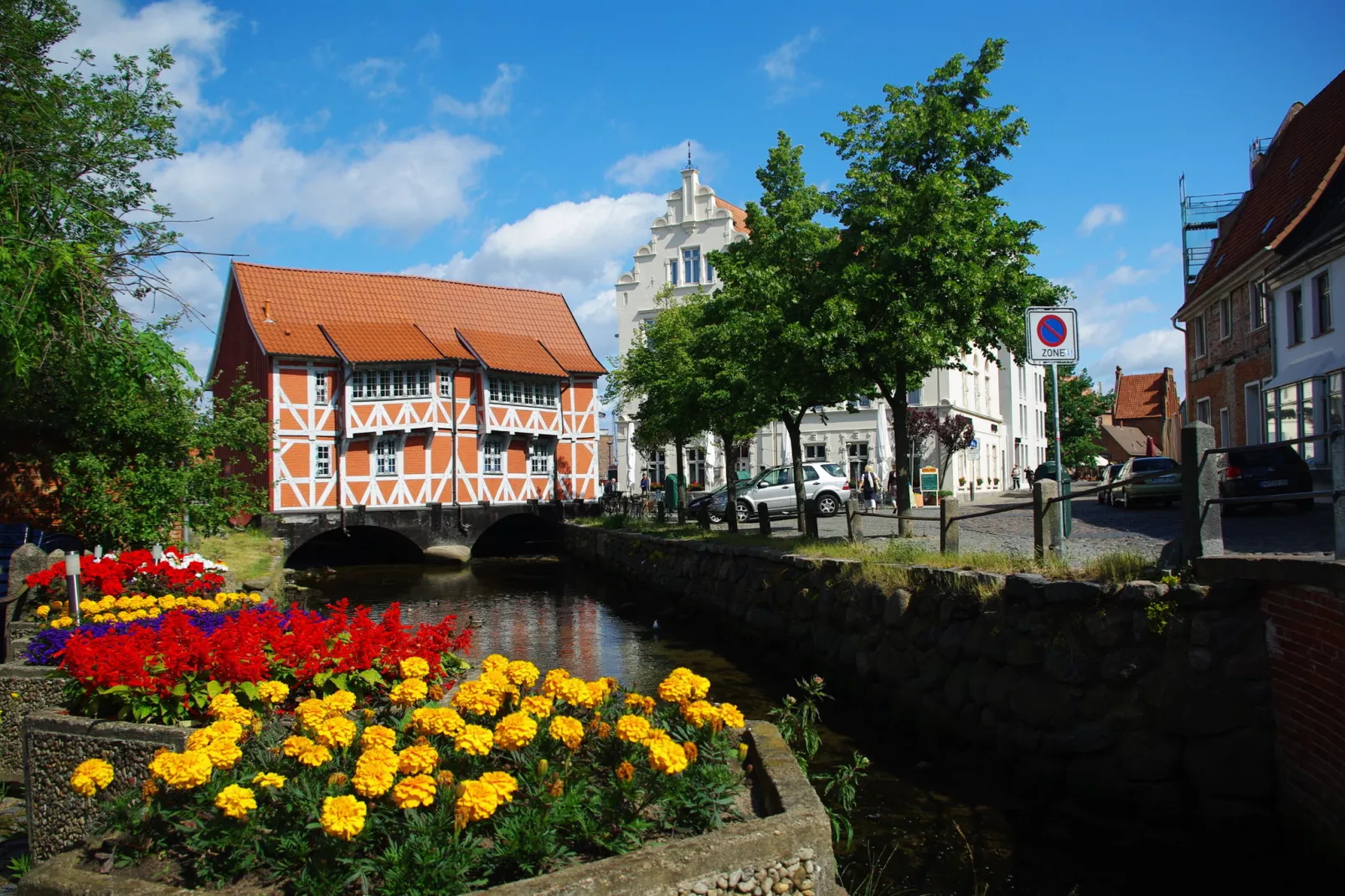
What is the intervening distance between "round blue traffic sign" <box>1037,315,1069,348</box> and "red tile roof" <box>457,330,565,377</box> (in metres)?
29.1

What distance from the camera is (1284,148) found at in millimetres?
27719

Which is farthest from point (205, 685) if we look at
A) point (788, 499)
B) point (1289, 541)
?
point (788, 499)

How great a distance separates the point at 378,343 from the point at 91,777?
33161 mm

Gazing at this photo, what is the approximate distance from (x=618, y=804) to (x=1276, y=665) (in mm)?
5090

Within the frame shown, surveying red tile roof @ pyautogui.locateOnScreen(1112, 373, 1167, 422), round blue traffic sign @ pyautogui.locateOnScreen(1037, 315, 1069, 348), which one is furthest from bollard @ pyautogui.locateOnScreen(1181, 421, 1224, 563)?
red tile roof @ pyautogui.locateOnScreen(1112, 373, 1167, 422)

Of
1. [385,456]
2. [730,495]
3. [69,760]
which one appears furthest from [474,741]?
[385,456]

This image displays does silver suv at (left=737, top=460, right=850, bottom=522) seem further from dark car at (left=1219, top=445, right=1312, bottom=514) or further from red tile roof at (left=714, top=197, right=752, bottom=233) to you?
red tile roof at (left=714, top=197, right=752, bottom=233)

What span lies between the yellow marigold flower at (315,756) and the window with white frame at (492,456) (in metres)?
33.2

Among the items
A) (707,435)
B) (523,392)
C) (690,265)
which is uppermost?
(690,265)

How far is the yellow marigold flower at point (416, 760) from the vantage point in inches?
159

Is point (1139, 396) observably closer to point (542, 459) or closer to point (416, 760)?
point (542, 459)

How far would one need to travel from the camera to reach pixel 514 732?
4.37 m

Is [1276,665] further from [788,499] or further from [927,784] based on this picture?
[788,499]

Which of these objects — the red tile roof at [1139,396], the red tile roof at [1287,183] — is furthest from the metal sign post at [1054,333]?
the red tile roof at [1139,396]
